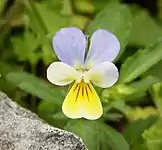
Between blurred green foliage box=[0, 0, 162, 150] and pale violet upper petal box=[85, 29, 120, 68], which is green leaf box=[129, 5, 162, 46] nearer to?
blurred green foliage box=[0, 0, 162, 150]

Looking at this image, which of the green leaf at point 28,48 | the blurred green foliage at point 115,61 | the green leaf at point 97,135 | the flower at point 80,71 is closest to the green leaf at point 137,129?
the blurred green foliage at point 115,61

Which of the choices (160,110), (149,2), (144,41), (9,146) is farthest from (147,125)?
(149,2)

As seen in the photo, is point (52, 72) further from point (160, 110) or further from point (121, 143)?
point (160, 110)

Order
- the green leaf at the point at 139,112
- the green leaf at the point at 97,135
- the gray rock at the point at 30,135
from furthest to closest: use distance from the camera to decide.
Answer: the green leaf at the point at 139,112 < the green leaf at the point at 97,135 < the gray rock at the point at 30,135

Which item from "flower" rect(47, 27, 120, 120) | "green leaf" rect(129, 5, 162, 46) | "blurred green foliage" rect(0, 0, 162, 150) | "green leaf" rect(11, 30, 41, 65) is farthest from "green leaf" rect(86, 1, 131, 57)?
"green leaf" rect(129, 5, 162, 46)

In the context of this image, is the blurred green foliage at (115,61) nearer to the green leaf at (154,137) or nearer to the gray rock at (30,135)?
the green leaf at (154,137)

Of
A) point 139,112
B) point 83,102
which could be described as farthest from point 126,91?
point 139,112
